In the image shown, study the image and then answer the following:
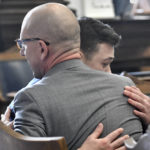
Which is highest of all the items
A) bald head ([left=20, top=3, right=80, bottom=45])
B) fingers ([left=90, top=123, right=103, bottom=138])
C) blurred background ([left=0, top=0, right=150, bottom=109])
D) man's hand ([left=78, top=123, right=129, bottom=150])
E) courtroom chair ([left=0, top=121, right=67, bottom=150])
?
bald head ([left=20, top=3, right=80, bottom=45])

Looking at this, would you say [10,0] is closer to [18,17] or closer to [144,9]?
[18,17]

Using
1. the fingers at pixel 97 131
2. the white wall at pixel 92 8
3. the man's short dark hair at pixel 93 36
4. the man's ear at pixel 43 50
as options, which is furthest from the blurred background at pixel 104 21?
the fingers at pixel 97 131

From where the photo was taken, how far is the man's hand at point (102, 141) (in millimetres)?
1305

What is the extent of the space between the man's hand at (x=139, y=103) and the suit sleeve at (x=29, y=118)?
41cm

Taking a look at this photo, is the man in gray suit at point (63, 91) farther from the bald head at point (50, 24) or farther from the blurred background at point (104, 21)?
the blurred background at point (104, 21)

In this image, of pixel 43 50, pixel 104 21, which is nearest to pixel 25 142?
pixel 43 50

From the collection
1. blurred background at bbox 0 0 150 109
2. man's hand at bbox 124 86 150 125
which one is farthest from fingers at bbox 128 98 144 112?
blurred background at bbox 0 0 150 109

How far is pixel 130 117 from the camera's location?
4.78 ft

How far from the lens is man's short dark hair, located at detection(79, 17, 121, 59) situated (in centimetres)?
210

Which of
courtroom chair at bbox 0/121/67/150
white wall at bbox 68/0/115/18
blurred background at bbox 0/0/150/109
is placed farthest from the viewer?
white wall at bbox 68/0/115/18

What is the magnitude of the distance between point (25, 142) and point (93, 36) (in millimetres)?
1131

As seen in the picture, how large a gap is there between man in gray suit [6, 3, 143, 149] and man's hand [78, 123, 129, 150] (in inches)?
1.4

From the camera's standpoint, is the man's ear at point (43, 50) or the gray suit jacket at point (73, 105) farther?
the man's ear at point (43, 50)

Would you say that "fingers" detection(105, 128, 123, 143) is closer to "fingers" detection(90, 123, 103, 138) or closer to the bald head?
"fingers" detection(90, 123, 103, 138)
